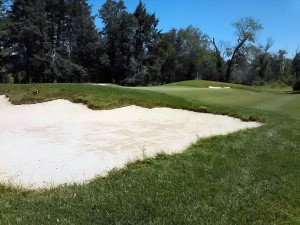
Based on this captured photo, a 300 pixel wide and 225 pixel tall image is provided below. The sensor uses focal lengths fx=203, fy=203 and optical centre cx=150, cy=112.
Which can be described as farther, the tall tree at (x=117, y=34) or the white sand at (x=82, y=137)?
the tall tree at (x=117, y=34)

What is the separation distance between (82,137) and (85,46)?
38.6m

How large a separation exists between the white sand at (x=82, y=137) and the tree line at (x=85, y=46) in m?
30.0

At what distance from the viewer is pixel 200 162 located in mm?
3635

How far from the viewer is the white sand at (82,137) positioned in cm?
344

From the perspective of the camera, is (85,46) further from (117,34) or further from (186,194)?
(186,194)

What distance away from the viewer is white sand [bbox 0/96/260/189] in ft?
11.3

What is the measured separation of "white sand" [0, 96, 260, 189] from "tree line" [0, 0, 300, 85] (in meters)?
30.0

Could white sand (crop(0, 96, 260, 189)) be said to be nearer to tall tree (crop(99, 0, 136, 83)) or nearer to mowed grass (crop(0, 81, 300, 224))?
mowed grass (crop(0, 81, 300, 224))

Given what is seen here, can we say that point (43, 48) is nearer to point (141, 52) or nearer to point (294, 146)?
point (141, 52)

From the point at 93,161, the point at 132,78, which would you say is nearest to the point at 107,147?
the point at 93,161

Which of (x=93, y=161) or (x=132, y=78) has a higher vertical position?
(x=132, y=78)

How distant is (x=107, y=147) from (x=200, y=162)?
2.01m

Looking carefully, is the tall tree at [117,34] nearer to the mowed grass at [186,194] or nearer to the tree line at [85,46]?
the tree line at [85,46]

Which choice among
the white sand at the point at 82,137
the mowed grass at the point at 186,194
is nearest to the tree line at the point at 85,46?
the white sand at the point at 82,137
